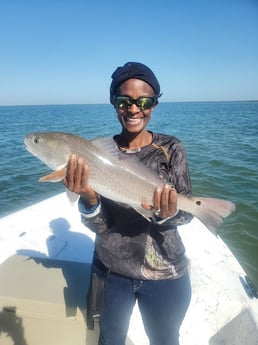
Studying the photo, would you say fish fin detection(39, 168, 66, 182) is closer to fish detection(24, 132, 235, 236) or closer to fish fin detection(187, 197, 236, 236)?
fish detection(24, 132, 235, 236)

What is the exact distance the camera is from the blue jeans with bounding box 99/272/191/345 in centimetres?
284

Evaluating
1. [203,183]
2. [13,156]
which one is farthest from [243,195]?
[13,156]

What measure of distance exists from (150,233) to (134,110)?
1.14m

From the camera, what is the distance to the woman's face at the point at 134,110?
9.21ft

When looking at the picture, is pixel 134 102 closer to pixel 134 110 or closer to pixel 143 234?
pixel 134 110

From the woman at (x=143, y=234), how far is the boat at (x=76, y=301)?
0.47 m

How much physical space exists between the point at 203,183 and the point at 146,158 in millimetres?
10749

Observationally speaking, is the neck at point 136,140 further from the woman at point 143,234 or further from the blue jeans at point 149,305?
the blue jeans at point 149,305

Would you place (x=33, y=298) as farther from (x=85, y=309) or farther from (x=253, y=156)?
(x=253, y=156)

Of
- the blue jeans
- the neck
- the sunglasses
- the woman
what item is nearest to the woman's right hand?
the woman

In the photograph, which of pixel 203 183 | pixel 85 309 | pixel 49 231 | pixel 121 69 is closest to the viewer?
pixel 121 69

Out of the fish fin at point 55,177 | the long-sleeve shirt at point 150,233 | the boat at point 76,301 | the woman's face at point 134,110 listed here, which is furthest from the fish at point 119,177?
the boat at point 76,301

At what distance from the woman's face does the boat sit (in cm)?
102

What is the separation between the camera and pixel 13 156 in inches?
777
